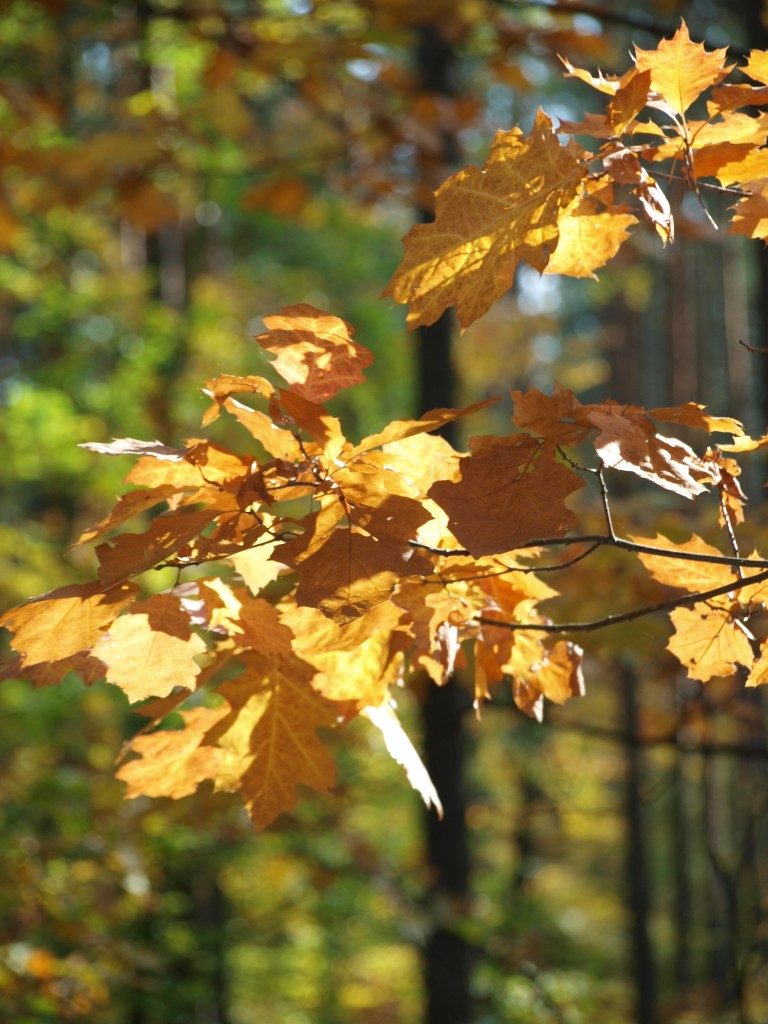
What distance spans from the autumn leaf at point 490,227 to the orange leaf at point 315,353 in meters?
0.09

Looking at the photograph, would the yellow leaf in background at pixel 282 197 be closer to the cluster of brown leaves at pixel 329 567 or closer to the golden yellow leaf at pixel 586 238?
the golden yellow leaf at pixel 586 238

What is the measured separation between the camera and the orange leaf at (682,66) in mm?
1106

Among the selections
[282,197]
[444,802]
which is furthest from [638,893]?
[282,197]

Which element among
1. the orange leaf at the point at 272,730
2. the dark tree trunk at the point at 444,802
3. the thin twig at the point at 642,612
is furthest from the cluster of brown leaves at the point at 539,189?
the dark tree trunk at the point at 444,802

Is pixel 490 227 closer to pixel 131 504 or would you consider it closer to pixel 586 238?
pixel 586 238

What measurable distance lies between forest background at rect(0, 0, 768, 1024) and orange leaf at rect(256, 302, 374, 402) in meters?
0.28

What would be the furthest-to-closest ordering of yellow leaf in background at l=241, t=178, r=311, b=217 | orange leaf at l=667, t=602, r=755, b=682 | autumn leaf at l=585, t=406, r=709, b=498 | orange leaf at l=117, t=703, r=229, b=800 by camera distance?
yellow leaf in background at l=241, t=178, r=311, b=217
orange leaf at l=117, t=703, r=229, b=800
orange leaf at l=667, t=602, r=755, b=682
autumn leaf at l=585, t=406, r=709, b=498

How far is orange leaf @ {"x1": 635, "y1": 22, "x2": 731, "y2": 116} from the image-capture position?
1106 millimetres

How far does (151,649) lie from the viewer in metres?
1.15

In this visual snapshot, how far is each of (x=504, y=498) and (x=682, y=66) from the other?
0.53m

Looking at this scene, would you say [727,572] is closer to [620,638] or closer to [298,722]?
[298,722]

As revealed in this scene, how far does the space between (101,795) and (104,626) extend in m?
3.64

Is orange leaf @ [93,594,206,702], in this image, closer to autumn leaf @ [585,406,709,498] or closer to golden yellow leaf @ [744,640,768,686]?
autumn leaf @ [585,406,709,498]

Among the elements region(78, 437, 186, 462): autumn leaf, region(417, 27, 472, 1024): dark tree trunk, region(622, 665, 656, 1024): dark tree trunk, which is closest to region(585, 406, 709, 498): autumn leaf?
region(78, 437, 186, 462): autumn leaf
